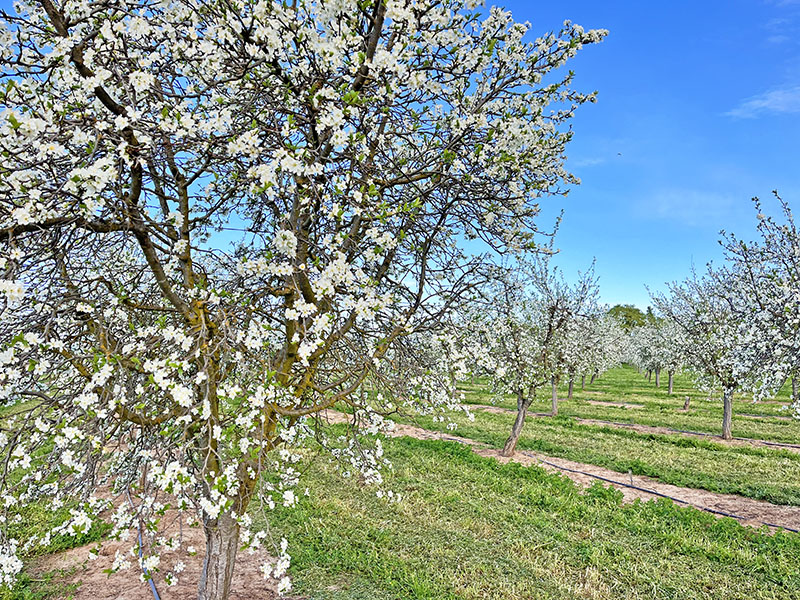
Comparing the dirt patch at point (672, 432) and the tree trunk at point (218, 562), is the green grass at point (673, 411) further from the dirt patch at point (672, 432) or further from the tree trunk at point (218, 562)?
the tree trunk at point (218, 562)

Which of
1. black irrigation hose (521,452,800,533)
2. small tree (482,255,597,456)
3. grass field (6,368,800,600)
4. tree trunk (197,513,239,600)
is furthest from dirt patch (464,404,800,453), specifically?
tree trunk (197,513,239,600)

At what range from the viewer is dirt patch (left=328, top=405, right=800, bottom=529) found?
819cm

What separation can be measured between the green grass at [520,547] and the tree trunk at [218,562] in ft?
5.55

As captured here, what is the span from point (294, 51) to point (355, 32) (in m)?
0.51

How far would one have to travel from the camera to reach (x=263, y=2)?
3.11 m

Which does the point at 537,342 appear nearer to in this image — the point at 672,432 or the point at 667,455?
the point at 667,455

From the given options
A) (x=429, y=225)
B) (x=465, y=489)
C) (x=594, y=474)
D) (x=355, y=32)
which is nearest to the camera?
(x=355, y=32)

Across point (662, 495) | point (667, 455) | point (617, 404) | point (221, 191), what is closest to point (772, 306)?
point (662, 495)

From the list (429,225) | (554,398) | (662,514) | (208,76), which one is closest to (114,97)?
(208,76)

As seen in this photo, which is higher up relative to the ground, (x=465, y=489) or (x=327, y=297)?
(x=327, y=297)

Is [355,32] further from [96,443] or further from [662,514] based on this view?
[662,514]

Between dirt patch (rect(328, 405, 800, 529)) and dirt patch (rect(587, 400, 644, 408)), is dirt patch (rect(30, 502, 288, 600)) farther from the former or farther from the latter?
dirt patch (rect(587, 400, 644, 408))

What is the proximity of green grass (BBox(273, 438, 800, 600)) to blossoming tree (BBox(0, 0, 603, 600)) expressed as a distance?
2470mm

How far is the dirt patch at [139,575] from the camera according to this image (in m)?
5.83
